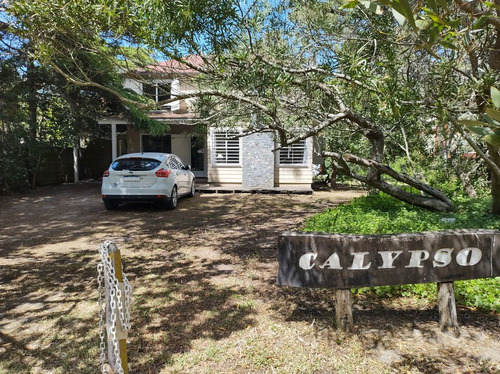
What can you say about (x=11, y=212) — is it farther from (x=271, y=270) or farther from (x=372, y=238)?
(x=372, y=238)

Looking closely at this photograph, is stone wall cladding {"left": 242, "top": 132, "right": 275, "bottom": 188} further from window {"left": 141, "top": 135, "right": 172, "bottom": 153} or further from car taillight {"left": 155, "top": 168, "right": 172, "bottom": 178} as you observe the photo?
car taillight {"left": 155, "top": 168, "right": 172, "bottom": 178}

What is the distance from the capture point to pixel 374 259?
142 inches

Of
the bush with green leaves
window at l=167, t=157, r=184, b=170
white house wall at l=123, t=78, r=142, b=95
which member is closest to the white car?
window at l=167, t=157, r=184, b=170

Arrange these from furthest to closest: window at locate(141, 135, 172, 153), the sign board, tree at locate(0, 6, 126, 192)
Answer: window at locate(141, 135, 172, 153) → tree at locate(0, 6, 126, 192) → the sign board

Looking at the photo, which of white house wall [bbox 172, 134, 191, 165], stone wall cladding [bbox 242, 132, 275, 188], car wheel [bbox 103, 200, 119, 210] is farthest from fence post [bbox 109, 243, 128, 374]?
white house wall [bbox 172, 134, 191, 165]

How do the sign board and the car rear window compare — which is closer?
the sign board

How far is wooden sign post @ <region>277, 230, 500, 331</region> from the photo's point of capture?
3574mm

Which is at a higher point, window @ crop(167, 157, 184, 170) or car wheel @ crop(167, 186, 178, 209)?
window @ crop(167, 157, 184, 170)

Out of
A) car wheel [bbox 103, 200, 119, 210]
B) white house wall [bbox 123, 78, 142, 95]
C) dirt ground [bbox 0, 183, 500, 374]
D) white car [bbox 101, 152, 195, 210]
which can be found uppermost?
white house wall [bbox 123, 78, 142, 95]

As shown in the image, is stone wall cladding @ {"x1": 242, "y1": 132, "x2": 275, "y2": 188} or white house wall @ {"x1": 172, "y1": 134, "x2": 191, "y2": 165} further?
white house wall @ {"x1": 172, "y1": 134, "x2": 191, "y2": 165}

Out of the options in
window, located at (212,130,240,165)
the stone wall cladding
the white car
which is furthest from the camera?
window, located at (212,130,240,165)

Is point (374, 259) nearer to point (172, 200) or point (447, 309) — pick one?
point (447, 309)

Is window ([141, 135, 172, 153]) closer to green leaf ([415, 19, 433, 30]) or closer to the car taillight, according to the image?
the car taillight

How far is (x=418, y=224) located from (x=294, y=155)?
11.0m
